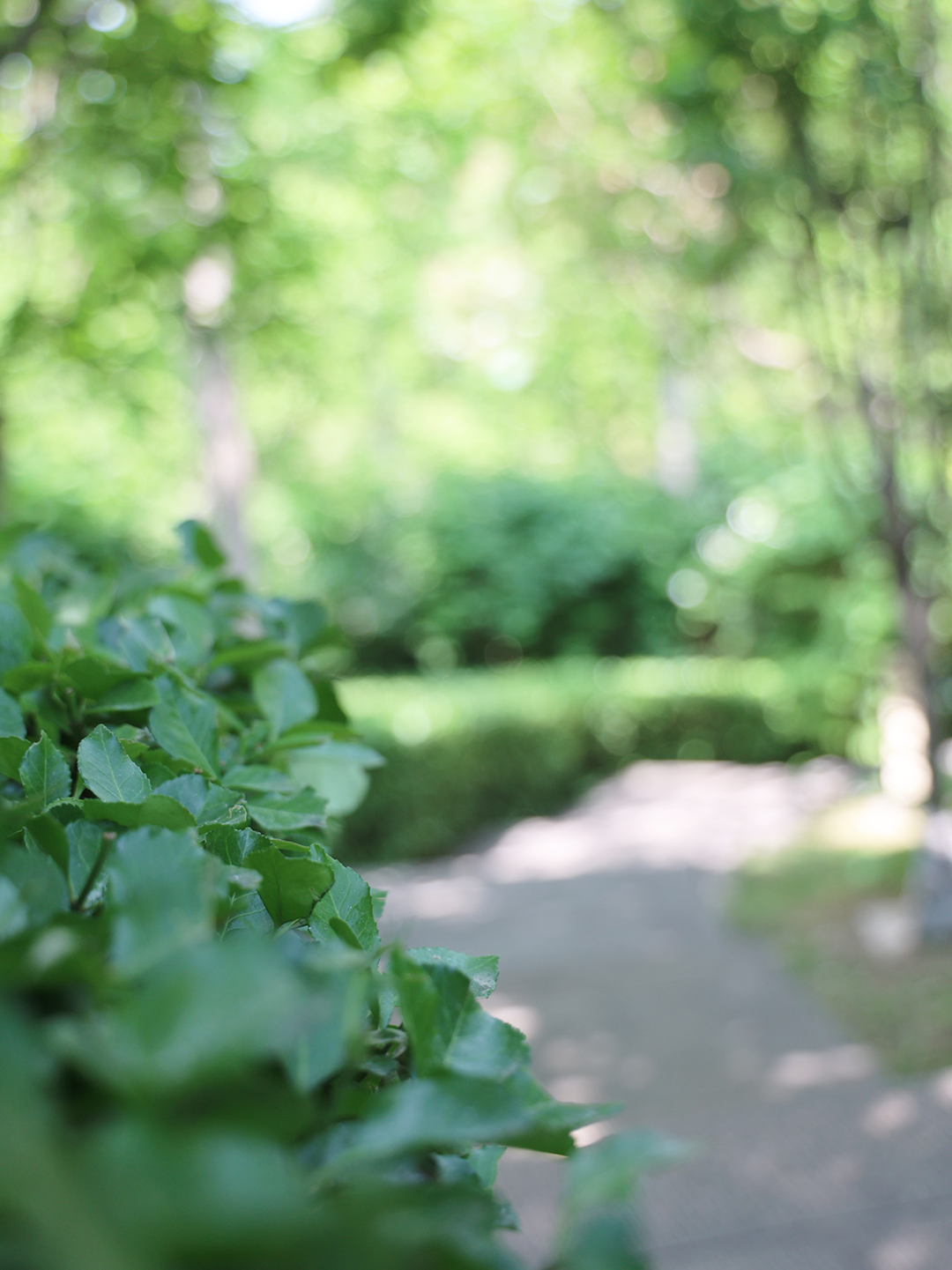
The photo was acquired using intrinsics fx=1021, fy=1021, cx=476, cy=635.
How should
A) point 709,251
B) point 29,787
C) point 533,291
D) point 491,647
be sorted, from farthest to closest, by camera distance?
point 533,291 → point 491,647 → point 709,251 → point 29,787

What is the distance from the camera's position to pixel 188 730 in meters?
1.04

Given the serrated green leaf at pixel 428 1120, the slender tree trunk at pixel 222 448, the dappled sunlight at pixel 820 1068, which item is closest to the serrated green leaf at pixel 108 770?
the serrated green leaf at pixel 428 1120

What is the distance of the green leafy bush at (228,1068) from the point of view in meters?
0.37

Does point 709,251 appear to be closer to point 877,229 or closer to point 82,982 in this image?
point 877,229

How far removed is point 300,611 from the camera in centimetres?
163

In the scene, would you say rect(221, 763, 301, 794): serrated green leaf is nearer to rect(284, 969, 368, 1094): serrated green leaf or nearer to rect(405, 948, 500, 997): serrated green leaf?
rect(405, 948, 500, 997): serrated green leaf

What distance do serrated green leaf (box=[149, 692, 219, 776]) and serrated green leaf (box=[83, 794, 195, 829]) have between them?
26 centimetres

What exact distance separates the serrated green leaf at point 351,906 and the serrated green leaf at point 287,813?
0.81 ft

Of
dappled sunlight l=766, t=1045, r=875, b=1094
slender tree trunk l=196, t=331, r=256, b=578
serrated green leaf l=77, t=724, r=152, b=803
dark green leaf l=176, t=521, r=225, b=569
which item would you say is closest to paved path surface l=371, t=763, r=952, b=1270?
dappled sunlight l=766, t=1045, r=875, b=1094

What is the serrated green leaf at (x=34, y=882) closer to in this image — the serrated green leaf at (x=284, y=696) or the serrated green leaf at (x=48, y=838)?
the serrated green leaf at (x=48, y=838)

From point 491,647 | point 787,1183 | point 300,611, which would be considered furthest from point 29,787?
point 491,647

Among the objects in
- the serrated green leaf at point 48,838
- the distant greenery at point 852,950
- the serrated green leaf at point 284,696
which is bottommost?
the distant greenery at point 852,950

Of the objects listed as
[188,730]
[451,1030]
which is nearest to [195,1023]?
[451,1030]

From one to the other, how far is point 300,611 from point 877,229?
15.9 ft
